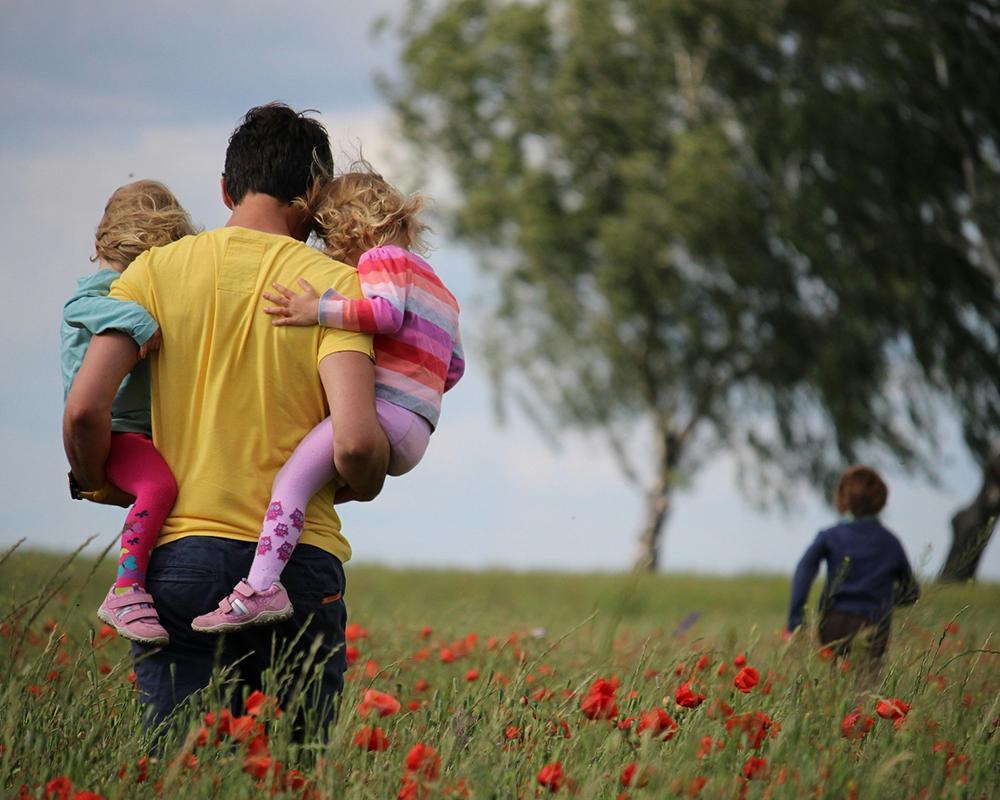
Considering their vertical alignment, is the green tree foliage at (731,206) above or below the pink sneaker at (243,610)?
above

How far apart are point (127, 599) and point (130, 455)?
38 cm

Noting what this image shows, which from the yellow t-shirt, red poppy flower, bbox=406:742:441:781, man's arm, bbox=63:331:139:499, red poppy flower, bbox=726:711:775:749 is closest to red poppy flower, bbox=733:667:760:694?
red poppy flower, bbox=726:711:775:749

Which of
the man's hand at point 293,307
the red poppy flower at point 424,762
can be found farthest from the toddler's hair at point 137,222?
the red poppy flower at point 424,762

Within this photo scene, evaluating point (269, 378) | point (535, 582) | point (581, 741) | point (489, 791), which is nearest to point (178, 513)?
point (269, 378)

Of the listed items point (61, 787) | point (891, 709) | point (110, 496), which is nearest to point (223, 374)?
point (110, 496)

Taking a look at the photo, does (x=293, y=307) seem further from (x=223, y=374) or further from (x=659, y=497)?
(x=659, y=497)

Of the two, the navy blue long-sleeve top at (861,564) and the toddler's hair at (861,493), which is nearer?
the navy blue long-sleeve top at (861,564)

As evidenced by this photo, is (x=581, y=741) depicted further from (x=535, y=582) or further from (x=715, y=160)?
(x=715, y=160)

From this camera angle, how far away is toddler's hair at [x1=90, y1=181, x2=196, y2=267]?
11.2ft

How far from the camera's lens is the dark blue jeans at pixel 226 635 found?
2.97 meters

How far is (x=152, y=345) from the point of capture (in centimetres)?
297

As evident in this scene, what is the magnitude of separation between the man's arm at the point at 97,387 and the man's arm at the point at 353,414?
0.50 metres

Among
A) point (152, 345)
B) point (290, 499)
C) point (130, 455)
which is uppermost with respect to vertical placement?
point (152, 345)

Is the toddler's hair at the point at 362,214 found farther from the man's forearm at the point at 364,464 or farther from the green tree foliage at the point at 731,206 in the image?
the green tree foliage at the point at 731,206
